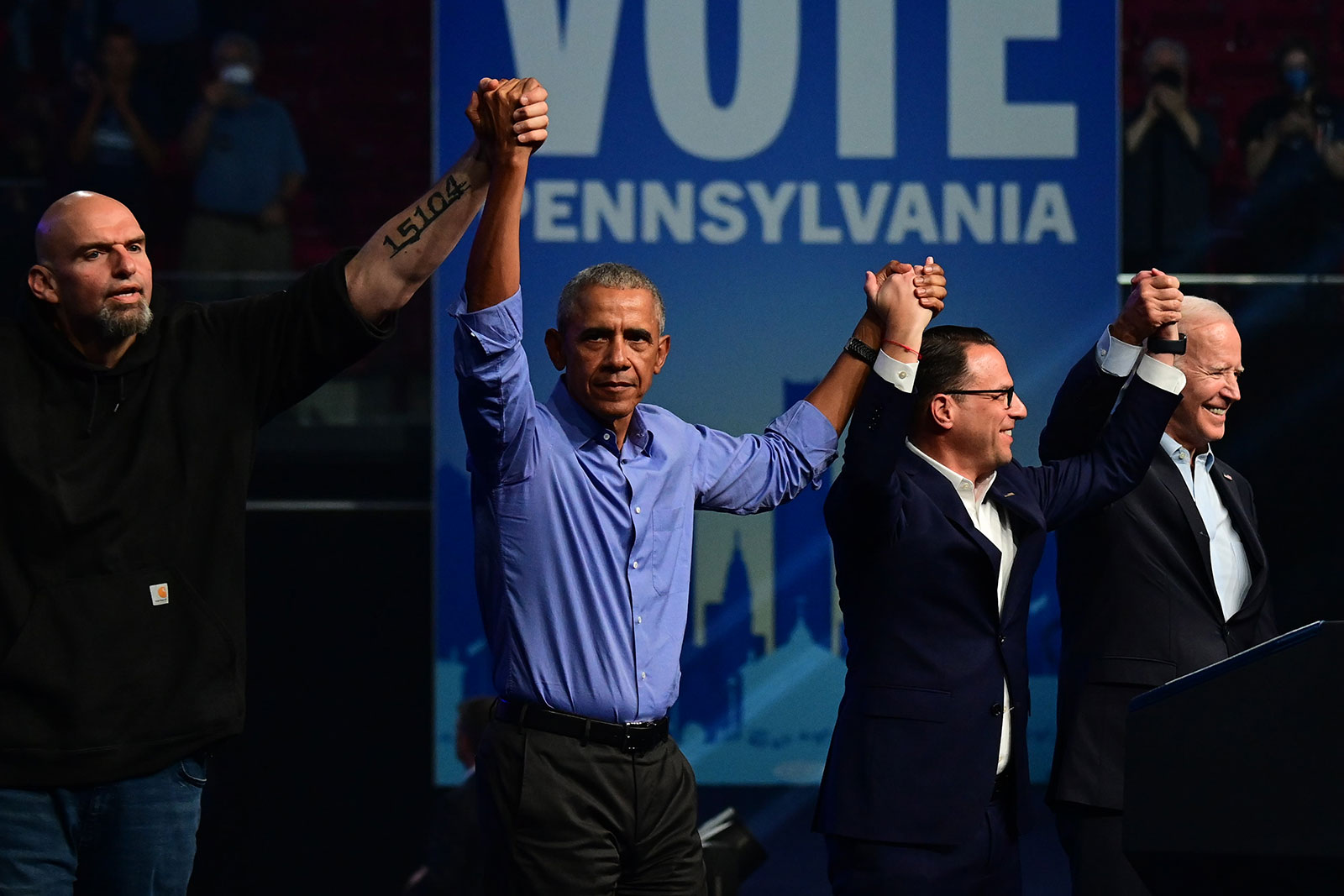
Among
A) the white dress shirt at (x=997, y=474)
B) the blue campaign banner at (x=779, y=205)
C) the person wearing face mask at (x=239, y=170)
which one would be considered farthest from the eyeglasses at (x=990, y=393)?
the person wearing face mask at (x=239, y=170)

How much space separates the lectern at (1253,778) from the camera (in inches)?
61.6

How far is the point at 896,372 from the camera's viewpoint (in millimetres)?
2223

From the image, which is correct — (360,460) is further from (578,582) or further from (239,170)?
(578,582)

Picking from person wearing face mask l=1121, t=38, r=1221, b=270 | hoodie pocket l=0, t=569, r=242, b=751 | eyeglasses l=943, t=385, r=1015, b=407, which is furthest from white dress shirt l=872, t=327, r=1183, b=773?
person wearing face mask l=1121, t=38, r=1221, b=270

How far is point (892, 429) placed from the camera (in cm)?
218

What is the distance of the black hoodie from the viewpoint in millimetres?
1907

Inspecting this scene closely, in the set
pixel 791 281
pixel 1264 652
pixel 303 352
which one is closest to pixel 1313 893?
pixel 1264 652

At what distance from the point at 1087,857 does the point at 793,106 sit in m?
2.09

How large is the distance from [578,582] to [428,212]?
0.55m

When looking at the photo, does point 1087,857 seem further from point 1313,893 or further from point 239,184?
point 239,184

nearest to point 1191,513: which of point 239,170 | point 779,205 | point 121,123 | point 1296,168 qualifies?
point 779,205

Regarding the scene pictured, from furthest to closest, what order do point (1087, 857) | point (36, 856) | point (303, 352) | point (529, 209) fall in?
1. point (529, 209)
2. point (1087, 857)
3. point (303, 352)
4. point (36, 856)

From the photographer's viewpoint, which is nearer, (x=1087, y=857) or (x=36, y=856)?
(x=36, y=856)

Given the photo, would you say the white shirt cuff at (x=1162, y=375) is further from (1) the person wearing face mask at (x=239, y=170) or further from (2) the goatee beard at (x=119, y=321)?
(1) the person wearing face mask at (x=239, y=170)
